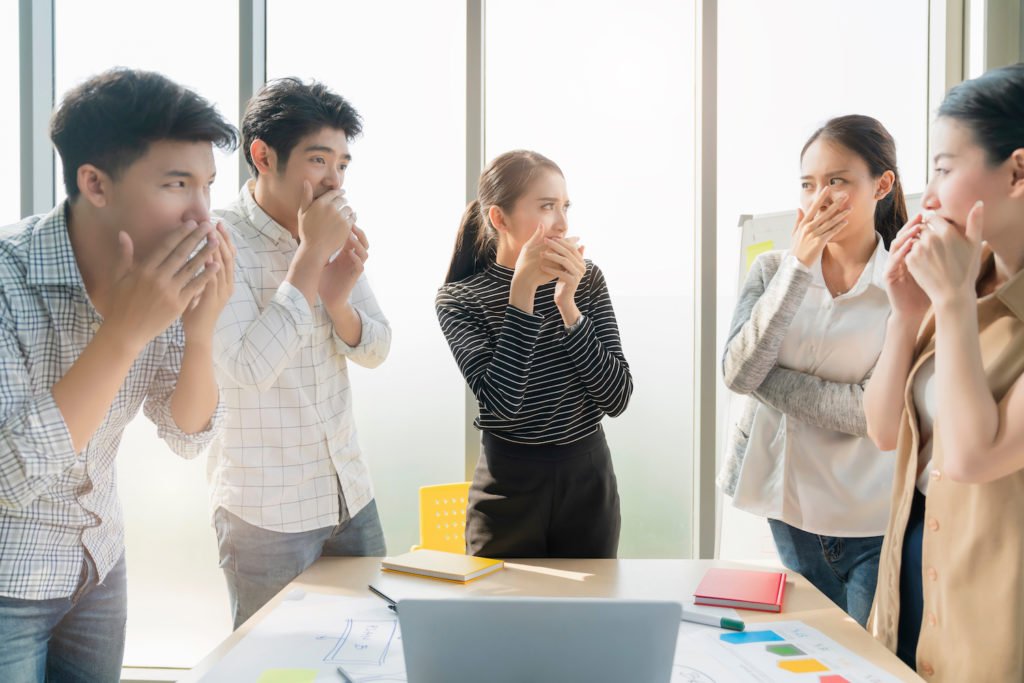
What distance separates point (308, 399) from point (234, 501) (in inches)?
11.1

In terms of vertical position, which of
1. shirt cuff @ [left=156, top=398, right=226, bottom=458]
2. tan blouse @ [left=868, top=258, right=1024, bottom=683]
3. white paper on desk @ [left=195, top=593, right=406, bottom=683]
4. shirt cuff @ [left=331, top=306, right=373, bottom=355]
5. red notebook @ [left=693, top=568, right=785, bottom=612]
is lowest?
white paper on desk @ [left=195, top=593, right=406, bottom=683]

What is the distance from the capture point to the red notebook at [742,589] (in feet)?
4.52

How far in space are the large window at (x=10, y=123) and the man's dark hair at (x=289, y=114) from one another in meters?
1.61

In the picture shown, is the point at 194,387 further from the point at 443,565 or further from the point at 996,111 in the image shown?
the point at 996,111

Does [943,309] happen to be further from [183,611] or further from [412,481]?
[183,611]

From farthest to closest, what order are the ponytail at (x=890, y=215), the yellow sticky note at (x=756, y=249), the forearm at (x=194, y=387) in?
the yellow sticky note at (x=756, y=249), the ponytail at (x=890, y=215), the forearm at (x=194, y=387)

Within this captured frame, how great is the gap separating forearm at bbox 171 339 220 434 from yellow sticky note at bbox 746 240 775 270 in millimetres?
1878

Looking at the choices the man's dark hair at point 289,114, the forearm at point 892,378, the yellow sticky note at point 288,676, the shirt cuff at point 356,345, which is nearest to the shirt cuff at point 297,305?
the shirt cuff at point 356,345

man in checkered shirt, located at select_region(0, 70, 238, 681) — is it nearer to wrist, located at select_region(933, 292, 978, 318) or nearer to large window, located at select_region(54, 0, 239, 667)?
wrist, located at select_region(933, 292, 978, 318)

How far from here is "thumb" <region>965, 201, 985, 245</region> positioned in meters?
1.28

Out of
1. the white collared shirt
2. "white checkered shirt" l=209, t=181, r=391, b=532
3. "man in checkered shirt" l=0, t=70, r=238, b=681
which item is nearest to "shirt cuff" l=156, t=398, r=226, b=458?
"man in checkered shirt" l=0, t=70, r=238, b=681

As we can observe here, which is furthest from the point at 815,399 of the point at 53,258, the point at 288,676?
the point at 53,258

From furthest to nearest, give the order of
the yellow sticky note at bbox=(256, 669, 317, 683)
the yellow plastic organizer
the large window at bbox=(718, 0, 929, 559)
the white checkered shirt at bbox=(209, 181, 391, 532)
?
1. the large window at bbox=(718, 0, 929, 559)
2. the yellow plastic organizer
3. the white checkered shirt at bbox=(209, 181, 391, 532)
4. the yellow sticky note at bbox=(256, 669, 317, 683)

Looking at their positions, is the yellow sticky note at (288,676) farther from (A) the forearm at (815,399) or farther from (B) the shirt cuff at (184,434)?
(A) the forearm at (815,399)
